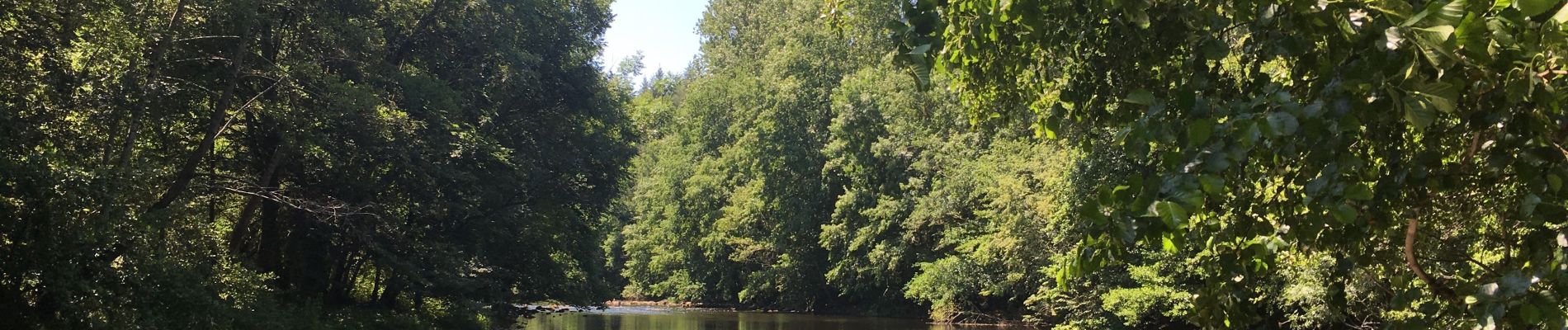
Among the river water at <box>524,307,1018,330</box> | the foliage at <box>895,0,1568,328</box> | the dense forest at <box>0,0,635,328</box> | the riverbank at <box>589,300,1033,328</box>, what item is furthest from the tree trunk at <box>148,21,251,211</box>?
the river water at <box>524,307,1018,330</box>

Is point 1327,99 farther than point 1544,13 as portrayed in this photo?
Yes

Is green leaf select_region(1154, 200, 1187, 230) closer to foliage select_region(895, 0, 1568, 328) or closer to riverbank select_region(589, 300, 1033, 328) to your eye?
foliage select_region(895, 0, 1568, 328)

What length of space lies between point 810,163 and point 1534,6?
4160 cm

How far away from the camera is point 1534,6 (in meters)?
2.34

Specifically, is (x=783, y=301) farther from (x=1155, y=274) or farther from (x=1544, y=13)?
(x=1544, y=13)

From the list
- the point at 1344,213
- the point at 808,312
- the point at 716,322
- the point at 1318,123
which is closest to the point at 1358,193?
the point at 1344,213

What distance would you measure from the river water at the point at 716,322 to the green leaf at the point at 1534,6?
31224mm

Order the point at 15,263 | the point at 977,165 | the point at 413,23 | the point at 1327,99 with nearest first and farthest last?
the point at 1327,99
the point at 15,263
the point at 413,23
the point at 977,165

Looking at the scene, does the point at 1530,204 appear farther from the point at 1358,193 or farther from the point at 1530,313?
the point at 1358,193

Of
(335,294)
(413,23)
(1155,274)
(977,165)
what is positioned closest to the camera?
(1155,274)

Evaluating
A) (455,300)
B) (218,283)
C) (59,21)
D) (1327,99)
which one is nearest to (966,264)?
(455,300)

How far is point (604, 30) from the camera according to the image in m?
33.1

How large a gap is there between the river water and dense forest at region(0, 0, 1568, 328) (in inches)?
52.6

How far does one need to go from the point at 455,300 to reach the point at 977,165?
13306 mm
